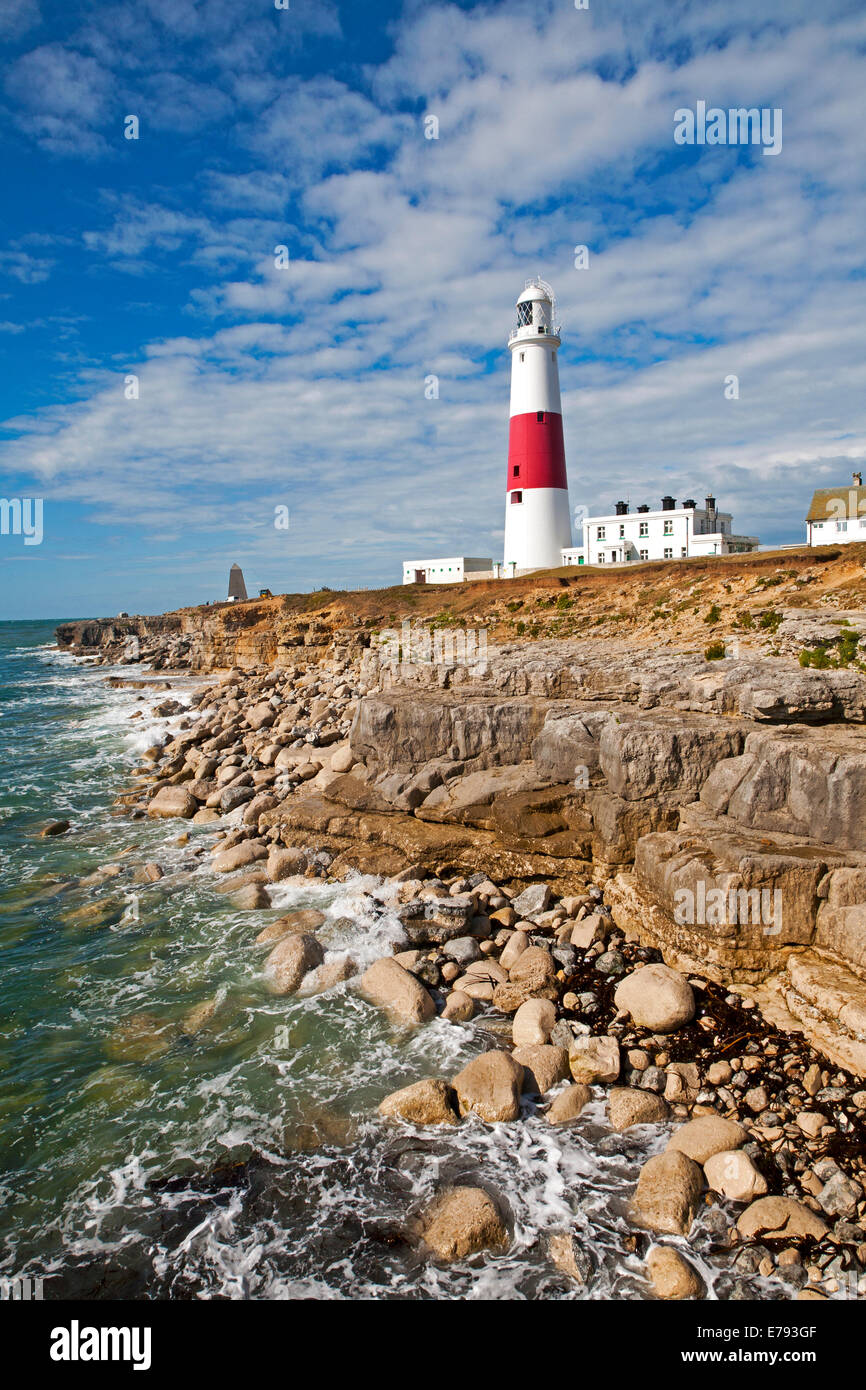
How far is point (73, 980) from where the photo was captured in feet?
31.9

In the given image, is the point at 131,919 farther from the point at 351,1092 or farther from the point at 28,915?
the point at 351,1092

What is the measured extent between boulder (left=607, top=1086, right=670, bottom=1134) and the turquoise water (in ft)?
0.60

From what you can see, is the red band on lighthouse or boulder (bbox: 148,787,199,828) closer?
boulder (bbox: 148,787,199,828)

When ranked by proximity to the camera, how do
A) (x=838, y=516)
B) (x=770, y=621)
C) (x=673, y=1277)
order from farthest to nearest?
(x=838, y=516)
(x=770, y=621)
(x=673, y=1277)

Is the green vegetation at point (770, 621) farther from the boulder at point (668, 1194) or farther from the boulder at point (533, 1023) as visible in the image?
the boulder at point (668, 1194)

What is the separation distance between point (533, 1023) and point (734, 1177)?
248cm

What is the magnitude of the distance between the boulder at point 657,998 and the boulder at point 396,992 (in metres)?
2.27

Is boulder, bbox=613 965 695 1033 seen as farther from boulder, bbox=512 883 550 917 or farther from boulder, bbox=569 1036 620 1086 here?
boulder, bbox=512 883 550 917

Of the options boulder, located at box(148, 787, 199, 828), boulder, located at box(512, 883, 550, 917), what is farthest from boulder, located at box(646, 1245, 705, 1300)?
boulder, located at box(148, 787, 199, 828)

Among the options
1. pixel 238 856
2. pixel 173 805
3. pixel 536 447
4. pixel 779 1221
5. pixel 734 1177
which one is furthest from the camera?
pixel 536 447

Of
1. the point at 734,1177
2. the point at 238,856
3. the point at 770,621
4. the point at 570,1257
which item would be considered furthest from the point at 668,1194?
the point at 770,621

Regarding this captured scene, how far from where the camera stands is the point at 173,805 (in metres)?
16.8

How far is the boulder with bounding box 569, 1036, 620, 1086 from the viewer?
720 cm

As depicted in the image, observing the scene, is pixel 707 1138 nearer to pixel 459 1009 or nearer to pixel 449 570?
pixel 459 1009
